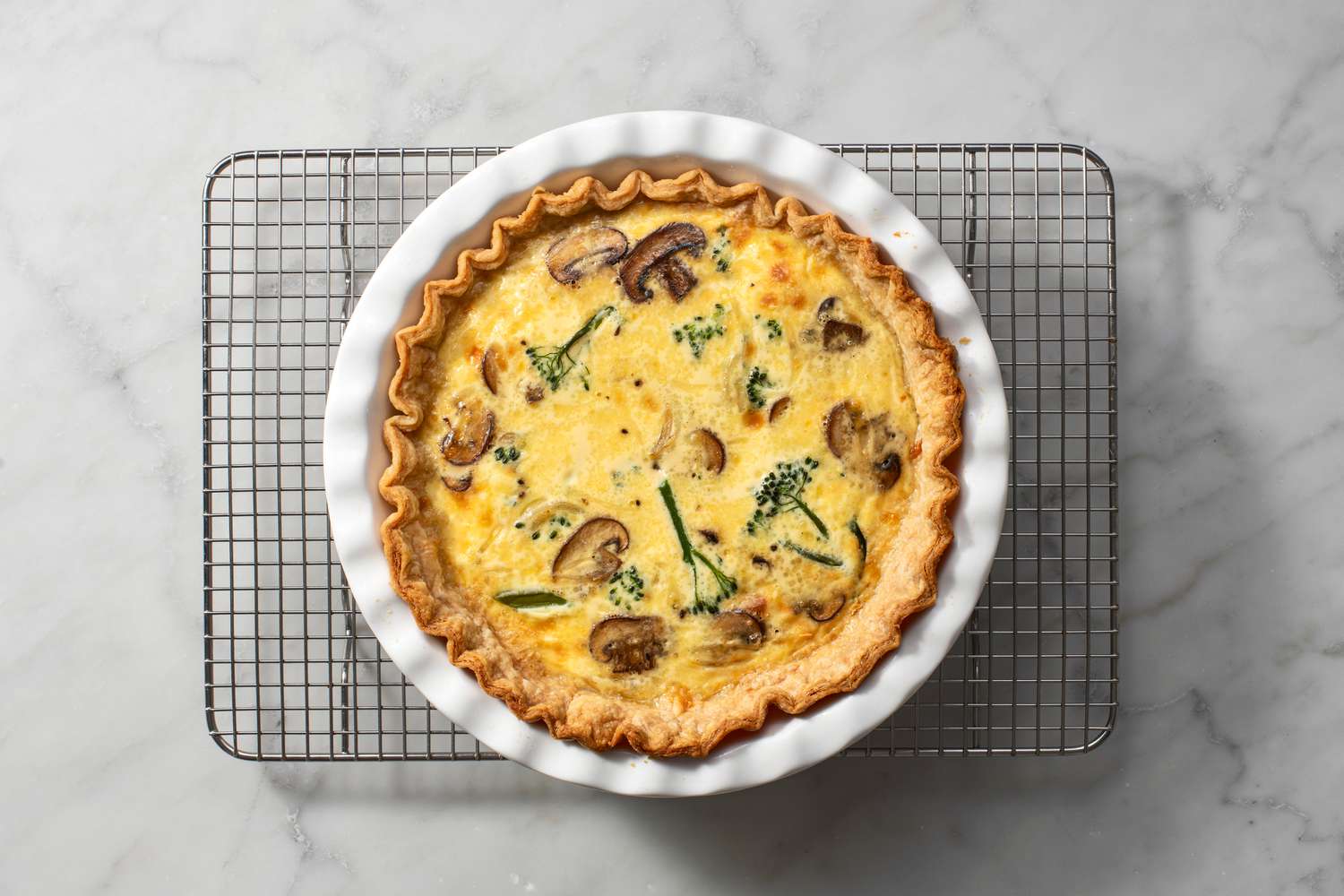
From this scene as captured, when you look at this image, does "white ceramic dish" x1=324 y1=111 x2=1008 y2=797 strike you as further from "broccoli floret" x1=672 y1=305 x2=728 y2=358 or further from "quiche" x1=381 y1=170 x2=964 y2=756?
"broccoli floret" x1=672 y1=305 x2=728 y2=358

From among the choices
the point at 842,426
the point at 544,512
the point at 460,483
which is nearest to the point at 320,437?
the point at 460,483

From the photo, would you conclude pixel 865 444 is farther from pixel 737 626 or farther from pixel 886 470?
pixel 737 626

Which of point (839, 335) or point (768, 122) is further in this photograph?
point (768, 122)

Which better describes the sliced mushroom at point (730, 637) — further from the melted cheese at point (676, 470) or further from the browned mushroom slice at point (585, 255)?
the browned mushroom slice at point (585, 255)

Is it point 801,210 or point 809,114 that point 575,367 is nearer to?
point 801,210

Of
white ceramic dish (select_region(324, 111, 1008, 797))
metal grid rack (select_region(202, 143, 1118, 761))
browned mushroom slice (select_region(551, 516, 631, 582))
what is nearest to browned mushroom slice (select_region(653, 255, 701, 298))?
white ceramic dish (select_region(324, 111, 1008, 797))

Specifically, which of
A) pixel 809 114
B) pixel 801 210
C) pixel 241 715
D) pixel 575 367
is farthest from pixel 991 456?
pixel 241 715

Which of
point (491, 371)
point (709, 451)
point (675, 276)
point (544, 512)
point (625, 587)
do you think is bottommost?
point (625, 587)

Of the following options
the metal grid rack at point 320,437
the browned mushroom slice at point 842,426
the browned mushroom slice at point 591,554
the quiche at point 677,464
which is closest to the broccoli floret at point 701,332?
the quiche at point 677,464
